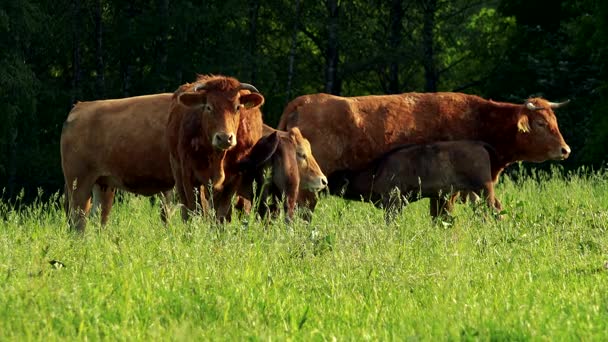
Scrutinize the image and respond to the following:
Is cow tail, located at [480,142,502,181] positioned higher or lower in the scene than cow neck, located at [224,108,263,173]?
lower

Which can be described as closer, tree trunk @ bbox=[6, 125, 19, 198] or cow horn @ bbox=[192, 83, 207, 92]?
cow horn @ bbox=[192, 83, 207, 92]

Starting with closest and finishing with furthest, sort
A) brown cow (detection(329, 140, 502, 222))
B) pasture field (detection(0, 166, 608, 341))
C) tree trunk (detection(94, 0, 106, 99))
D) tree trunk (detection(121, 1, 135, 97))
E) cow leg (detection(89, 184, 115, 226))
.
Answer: pasture field (detection(0, 166, 608, 341)) → brown cow (detection(329, 140, 502, 222)) → cow leg (detection(89, 184, 115, 226)) → tree trunk (detection(94, 0, 106, 99)) → tree trunk (detection(121, 1, 135, 97))

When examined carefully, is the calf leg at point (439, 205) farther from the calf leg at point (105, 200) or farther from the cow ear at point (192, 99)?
the calf leg at point (105, 200)

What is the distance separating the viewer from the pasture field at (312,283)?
6.36m

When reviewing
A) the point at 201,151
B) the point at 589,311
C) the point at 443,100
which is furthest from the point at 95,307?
the point at 443,100

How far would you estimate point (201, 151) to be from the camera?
11703 mm

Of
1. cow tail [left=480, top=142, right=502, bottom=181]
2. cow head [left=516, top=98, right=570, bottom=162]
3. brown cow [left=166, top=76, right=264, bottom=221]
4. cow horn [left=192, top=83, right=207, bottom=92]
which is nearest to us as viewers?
brown cow [left=166, top=76, right=264, bottom=221]

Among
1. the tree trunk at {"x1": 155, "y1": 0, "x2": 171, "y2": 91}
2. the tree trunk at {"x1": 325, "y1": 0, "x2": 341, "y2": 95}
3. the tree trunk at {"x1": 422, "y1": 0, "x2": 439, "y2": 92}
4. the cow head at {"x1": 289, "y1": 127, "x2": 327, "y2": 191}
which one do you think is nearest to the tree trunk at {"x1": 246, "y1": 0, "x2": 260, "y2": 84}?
the tree trunk at {"x1": 325, "y1": 0, "x2": 341, "y2": 95}

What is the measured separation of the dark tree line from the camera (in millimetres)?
29734

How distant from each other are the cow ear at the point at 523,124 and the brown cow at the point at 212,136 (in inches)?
159

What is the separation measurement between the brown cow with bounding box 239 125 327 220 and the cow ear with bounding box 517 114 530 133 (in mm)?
3606

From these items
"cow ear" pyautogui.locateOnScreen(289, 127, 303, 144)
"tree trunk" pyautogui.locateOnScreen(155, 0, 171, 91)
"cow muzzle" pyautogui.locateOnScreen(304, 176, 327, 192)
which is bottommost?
"tree trunk" pyautogui.locateOnScreen(155, 0, 171, 91)

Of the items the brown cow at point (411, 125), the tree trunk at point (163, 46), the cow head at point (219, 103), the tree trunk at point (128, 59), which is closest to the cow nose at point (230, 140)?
the cow head at point (219, 103)

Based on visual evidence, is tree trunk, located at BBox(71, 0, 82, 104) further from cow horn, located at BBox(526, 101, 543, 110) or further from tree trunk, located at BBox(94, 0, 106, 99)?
cow horn, located at BBox(526, 101, 543, 110)
